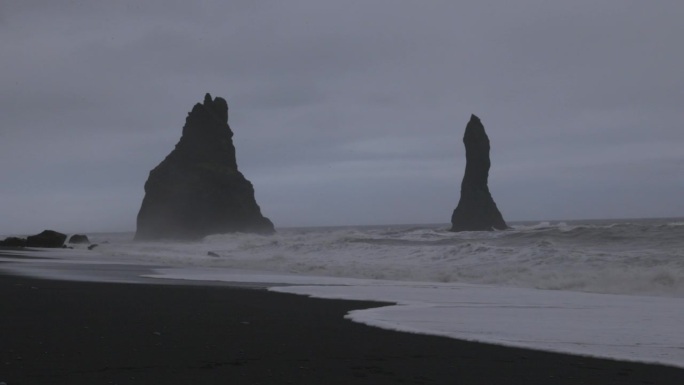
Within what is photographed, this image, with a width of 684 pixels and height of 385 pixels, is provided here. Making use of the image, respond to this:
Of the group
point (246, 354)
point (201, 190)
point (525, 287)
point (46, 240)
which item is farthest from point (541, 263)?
point (201, 190)

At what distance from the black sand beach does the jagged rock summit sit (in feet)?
242

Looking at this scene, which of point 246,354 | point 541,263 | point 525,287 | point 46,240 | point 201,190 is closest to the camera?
point 246,354

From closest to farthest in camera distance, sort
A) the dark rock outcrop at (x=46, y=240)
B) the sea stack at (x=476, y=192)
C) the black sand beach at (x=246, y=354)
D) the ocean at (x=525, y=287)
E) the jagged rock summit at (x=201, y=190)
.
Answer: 1. the black sand beach at (x=246, y=354)
2. the ocean at (x=525, y=287)
3. the dark rock outcrop at (x=46, y=240)
4. the sea stack at (x=476, y=192)
5. the jagged rock summit at (x=201, y=190)

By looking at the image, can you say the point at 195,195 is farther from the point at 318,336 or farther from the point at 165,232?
the point at 318,336

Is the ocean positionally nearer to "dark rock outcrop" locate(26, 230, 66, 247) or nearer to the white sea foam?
the white sea foam

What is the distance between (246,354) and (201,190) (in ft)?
263

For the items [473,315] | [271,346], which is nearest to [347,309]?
[473,315]

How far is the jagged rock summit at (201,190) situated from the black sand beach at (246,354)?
7366 centimetres

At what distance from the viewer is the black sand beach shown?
20.6ft

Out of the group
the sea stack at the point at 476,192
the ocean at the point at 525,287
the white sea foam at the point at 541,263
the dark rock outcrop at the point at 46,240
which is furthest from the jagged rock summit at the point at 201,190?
the white sea foam at the point at 541,263

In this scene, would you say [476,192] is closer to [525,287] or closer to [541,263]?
[541,263]

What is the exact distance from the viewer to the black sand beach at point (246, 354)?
20.6 feet

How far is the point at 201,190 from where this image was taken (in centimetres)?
8600

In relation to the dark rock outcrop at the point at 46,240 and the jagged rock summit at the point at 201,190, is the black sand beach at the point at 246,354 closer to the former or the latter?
the dark rock outcrop at the point at 46,240
